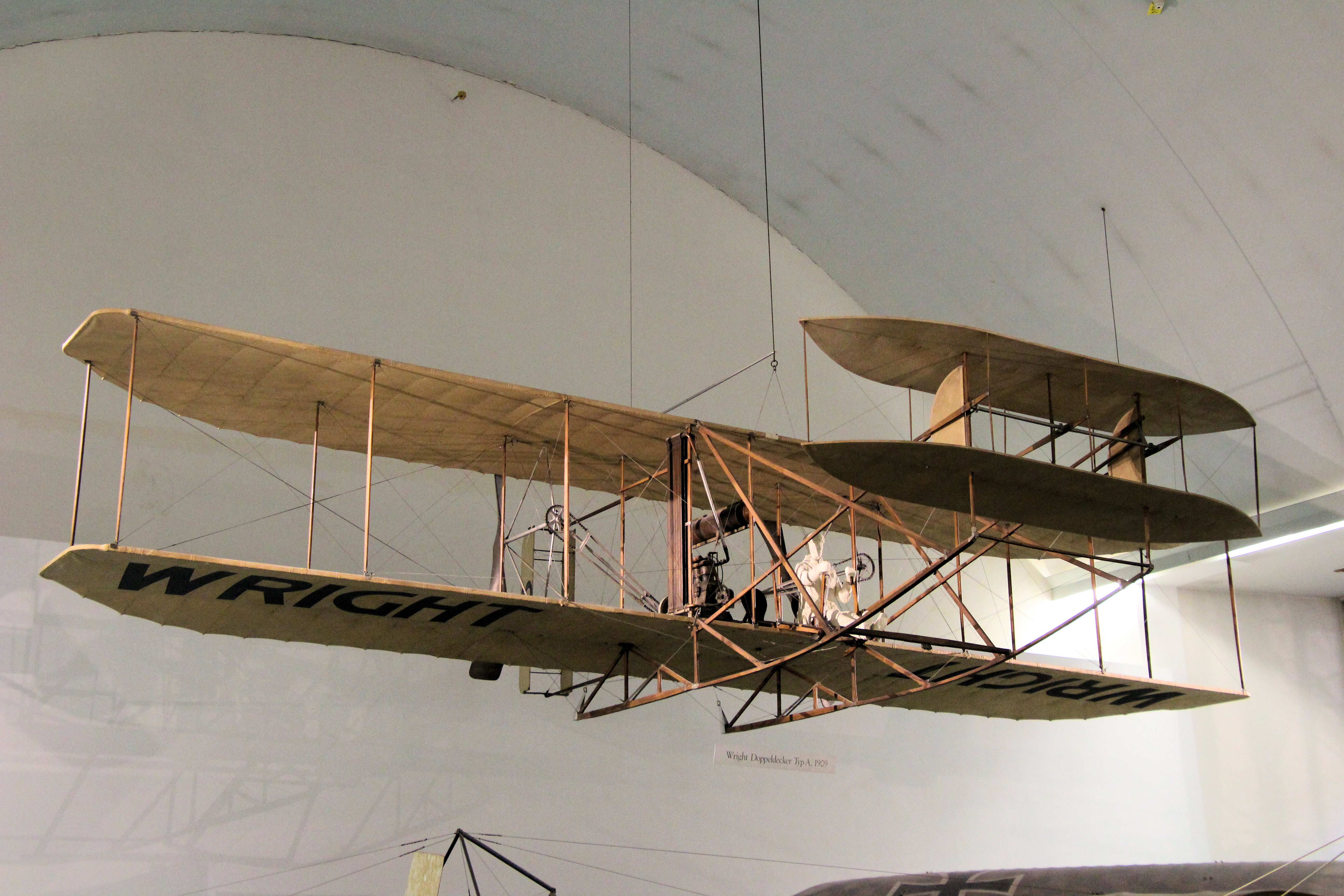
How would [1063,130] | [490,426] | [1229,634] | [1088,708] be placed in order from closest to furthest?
[490,426] → [1088,708] → [1063,130] → [1229,634]

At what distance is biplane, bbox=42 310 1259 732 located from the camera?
6.80m

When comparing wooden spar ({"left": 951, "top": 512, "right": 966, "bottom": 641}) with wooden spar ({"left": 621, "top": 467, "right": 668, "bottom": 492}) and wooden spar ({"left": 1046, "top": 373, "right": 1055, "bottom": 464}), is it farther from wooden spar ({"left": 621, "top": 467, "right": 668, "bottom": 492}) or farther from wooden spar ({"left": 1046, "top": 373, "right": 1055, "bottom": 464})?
wooden spar ({"left": 621, "top": 467, "right": 668, "bottom": 492})

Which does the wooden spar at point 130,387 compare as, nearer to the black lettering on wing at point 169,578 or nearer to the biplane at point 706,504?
the biplane at point 706,504

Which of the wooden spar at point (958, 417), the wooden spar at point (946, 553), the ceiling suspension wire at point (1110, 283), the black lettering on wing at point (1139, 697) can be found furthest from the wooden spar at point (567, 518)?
the ceiling suspension wire at point (1110, 283)

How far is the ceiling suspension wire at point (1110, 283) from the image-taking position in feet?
40.9

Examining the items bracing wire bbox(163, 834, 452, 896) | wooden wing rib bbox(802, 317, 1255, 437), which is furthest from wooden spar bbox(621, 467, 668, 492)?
bracing wire bbox(163, 834, 452, 896)

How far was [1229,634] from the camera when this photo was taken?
55.8ft

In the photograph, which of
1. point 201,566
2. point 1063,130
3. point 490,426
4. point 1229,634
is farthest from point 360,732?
point 1229,634

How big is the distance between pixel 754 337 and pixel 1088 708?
5763mm

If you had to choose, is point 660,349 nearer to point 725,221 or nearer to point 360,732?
point 725,221

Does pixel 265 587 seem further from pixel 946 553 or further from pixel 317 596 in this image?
pixel 946 553

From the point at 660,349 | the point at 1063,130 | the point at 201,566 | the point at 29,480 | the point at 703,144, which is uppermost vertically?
the point at 703,144

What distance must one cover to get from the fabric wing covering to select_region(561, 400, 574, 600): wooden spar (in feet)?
0.48

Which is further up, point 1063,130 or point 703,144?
point 703,144
